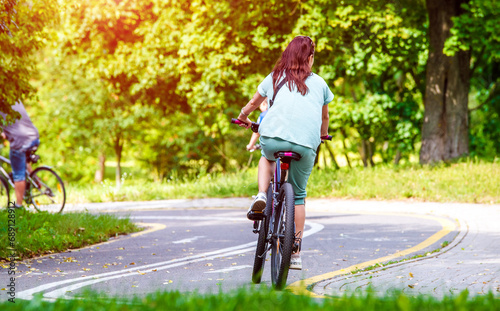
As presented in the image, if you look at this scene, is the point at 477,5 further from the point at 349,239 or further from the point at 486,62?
the point at 349,239

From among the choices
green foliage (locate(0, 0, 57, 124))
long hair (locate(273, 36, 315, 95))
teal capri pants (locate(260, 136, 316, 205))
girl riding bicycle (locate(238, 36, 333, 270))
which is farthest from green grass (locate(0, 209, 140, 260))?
long hair (locate(273, 36, 315, 95))

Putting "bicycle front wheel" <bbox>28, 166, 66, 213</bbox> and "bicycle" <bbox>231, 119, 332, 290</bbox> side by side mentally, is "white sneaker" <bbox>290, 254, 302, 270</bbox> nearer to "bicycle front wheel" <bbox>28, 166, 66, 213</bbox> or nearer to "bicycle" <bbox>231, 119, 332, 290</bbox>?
"bicycle" <bbox>231, 119, 332, 290</bbox>

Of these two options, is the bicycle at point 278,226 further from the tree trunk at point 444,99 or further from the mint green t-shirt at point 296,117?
the tree trunk at point 444,99

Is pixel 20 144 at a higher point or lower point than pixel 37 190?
higher

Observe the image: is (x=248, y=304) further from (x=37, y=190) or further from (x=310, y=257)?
(x=37, y=190)

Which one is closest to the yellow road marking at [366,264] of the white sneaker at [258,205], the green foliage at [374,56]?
the white sneaker at [258,205]

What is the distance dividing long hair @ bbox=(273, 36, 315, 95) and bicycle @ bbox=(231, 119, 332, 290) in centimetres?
60

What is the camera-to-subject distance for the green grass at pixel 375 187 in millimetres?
12539

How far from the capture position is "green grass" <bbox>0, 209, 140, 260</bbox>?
21.7 ft

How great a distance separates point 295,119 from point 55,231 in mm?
3740

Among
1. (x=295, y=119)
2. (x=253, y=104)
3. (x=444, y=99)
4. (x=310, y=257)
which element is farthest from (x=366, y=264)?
(x=444, y=99)

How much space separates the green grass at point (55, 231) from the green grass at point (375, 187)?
18.8 feet

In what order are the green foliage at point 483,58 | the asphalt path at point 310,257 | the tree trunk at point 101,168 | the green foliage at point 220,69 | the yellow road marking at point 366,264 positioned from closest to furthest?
the yellow road marking at point 366,264, the asphalt path at point 310,257, the green foliage at point 483,58, the green foliage at point 220,69, the tree trunk at point 101,168

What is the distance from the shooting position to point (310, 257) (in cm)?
646
